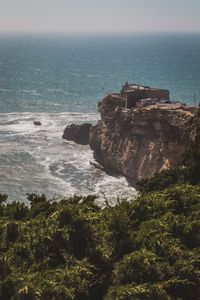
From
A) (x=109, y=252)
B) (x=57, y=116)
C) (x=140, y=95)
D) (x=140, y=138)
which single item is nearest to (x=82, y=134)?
(x=140, y=95)

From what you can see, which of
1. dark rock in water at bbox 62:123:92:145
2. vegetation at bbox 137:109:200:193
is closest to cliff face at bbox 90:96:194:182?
dark rock in water at bbox 62:123:92:145

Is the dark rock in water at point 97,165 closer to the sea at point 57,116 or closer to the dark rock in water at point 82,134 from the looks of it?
the sea at point 57,116

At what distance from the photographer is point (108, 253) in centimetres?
2116

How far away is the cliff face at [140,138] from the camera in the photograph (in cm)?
5150

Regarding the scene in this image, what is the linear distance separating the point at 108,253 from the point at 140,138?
125 ft

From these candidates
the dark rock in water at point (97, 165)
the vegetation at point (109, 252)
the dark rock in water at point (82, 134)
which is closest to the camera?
the vegetation at point (109, 252)

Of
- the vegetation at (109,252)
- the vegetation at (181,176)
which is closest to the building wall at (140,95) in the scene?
the vegetation at (181,176)

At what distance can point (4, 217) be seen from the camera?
2722cm

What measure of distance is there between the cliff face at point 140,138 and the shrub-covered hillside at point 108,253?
83.0ft

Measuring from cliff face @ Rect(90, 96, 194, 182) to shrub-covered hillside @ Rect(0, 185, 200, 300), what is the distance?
25.3 metres

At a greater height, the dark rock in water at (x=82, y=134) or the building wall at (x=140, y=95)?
the building wall at (x=140, y=95)

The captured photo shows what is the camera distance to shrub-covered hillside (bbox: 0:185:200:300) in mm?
18984

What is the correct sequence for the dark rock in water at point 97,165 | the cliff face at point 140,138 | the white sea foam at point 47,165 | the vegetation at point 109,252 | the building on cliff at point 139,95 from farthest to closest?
the building on cliff at point 139,95 → the dark rock in water at point 97,165 → the white sea foam at point 47,165 → the cliff face at point 140,138 → the vegetation at point 109,252

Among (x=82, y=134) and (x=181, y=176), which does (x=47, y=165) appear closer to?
(x=82, y=134)
